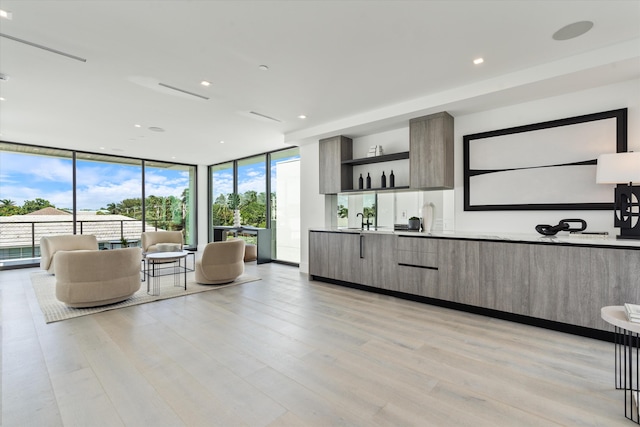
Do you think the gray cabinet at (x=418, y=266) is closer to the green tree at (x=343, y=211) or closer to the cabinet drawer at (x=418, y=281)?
the cabinet drawer at (x=418, y=281)

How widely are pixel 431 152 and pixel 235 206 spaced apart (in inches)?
229

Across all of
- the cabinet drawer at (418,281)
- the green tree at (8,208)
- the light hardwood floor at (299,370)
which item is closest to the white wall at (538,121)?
the cabinet drawer at (418,281)

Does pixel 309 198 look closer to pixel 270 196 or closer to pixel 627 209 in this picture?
pixel 270 196

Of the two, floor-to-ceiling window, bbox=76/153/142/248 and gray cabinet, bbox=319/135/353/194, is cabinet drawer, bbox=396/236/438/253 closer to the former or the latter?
gray cabinet, bbox=319/135/353/194

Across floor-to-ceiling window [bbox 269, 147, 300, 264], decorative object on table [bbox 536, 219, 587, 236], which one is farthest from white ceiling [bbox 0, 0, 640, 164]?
floor-to-ceiling window [bbox 269, 147, 300, 264]

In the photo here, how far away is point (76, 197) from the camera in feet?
24.3

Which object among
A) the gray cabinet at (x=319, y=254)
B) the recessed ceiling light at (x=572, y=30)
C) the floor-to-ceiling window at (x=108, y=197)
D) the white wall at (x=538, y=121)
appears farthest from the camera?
the floor-to-ceiling window at (x=108, y=197)

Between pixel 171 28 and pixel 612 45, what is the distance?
3949mm

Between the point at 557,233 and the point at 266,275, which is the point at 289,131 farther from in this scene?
the point at 557,233

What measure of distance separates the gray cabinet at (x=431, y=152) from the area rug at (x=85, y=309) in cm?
342

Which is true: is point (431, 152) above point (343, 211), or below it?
above

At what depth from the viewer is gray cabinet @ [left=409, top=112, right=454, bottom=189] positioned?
4137 mm

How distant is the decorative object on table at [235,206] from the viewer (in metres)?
8.20

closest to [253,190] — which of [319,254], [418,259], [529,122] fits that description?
[319,254]
